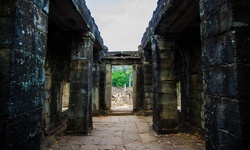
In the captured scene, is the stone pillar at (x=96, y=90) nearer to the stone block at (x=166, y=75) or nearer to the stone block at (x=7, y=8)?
the stone block at (x=166, y=75)

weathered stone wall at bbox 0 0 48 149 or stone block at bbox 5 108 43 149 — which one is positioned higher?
weathered stone wall at bbox 0 0 48 149

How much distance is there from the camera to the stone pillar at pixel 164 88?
190 inches

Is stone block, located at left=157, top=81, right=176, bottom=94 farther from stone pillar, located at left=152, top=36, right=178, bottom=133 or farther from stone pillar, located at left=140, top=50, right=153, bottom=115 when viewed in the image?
stone pillar, located at left=140, top=50, right=153, bottom=115

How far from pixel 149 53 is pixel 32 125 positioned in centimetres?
693

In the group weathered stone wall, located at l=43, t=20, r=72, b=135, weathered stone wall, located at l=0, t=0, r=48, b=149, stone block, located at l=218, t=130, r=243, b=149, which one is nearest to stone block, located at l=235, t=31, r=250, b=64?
stone block, located at l=218, t=130, r=243, b=149

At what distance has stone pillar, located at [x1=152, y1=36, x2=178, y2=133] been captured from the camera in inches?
190

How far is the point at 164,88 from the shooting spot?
4902 millimetres

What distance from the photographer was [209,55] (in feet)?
6.19

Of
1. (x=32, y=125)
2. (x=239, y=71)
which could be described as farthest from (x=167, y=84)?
(x=32, y=125)

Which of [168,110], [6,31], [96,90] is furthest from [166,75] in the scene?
[96,90]

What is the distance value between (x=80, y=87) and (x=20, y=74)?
3.27 meters

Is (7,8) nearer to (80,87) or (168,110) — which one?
(80,87)

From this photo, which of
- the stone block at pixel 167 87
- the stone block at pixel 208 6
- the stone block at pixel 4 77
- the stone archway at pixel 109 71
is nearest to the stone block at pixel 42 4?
the stone block at pixel 4 77

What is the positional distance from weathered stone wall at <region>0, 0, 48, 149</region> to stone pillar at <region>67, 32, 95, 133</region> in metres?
2.93
